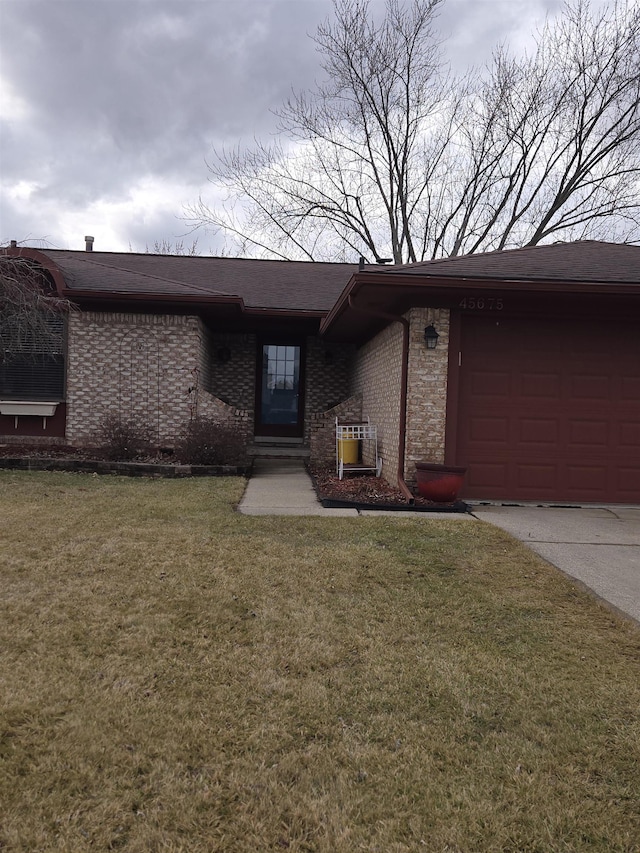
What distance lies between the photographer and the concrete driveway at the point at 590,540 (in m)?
4.01

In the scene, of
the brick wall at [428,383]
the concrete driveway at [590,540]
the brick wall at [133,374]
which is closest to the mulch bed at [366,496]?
the concrete driveway at [590,540]

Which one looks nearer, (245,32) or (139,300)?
(139,300)

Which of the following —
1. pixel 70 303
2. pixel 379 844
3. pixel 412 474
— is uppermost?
pixel 70 303

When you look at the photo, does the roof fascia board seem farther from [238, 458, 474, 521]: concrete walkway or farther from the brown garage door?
[238, 458, 474, 521]: concrete walkway

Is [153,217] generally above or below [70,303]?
above

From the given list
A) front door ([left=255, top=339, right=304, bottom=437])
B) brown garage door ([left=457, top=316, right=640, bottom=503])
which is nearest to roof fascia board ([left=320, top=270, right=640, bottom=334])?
brown garage door ([left=457, top=316, right=640, bottom=503])

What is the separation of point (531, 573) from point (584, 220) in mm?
20162

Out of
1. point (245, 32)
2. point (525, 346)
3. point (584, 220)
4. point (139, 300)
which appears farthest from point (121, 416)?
point (584, 220)

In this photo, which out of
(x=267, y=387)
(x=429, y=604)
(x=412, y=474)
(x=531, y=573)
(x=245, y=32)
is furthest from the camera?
(x=267, y=387)

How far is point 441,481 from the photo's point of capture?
6805 mm

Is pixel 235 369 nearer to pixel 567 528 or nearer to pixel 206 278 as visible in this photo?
pixel 206 278

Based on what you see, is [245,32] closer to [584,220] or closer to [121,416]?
[121,416]

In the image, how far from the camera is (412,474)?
7.35m

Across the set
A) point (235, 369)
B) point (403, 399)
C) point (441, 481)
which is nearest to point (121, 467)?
point (403, 399)
